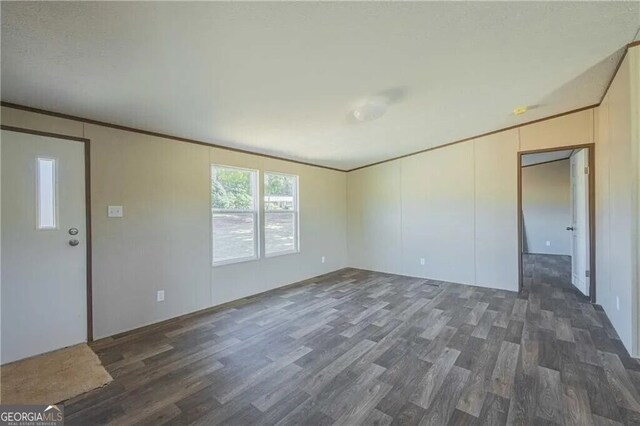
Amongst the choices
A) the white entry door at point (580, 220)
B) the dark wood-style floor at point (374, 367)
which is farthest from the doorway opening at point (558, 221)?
the dark wood-style floor at point (374, 367)

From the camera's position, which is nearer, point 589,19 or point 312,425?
point 312,425

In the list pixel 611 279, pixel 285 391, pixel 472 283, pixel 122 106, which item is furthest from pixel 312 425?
pixel 472 283

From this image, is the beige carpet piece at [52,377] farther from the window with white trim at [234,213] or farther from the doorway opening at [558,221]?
the doorway opening at [558,221]

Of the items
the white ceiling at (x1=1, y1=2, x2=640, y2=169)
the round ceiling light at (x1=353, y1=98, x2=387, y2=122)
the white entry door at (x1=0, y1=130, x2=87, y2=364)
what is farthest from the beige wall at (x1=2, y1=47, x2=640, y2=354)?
the round ceiling light at (x1=353, y1=98, x2=387, y2=122)

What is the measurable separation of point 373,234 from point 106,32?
4.99m

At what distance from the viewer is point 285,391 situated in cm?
191

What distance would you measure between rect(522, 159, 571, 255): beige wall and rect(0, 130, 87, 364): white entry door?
9449 mm

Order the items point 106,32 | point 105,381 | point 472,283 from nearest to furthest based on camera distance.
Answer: point 106,32, point 105,381, point 472,283

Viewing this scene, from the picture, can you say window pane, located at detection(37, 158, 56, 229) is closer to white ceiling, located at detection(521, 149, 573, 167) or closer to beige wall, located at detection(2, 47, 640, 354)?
beige wall, located at detection(2, 47, 640, 354)

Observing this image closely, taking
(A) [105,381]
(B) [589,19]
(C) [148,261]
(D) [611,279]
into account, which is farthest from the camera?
(C) [148,261]

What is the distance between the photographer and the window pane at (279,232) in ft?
14.5

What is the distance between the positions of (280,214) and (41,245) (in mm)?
2899

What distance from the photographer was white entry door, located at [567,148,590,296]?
3.70 metres

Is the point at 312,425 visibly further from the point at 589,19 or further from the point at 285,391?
the point at 589,19
